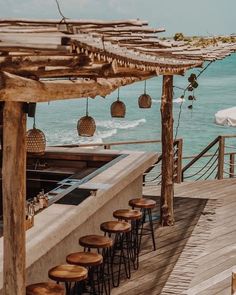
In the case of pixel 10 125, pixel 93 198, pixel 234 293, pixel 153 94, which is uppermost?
pixel 153 94

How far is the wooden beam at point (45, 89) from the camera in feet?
9.88

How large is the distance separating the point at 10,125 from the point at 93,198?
259 cm

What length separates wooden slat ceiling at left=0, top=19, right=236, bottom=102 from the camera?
2826 millimetres

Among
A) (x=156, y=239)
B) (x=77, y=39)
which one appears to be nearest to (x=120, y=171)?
(x=156, y=239)

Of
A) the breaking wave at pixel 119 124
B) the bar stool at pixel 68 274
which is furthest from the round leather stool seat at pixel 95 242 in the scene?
the breaking wave at pixel 119 124

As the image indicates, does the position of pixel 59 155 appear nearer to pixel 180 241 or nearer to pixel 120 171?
pixel 120 171

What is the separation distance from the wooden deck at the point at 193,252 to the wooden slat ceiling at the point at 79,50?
2.00 m

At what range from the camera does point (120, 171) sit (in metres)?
7.36

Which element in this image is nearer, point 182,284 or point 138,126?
point 182,284

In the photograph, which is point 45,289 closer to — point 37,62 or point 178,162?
point 37,62

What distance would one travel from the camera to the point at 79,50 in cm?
302

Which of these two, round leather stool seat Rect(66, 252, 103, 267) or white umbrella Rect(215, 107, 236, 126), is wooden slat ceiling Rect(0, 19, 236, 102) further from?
white umbrella Rect(215, 107, 236, 126)

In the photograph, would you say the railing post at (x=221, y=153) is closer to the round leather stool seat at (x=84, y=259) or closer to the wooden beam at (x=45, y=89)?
the round leather stool seat at (x=84, y=259)

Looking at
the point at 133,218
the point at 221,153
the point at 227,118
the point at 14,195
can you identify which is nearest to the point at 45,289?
the point at 14,195
